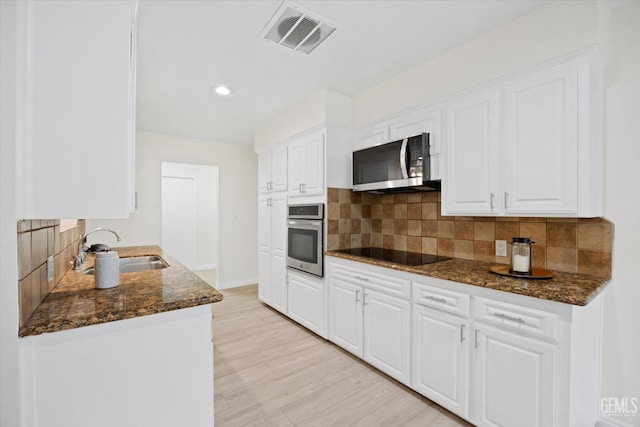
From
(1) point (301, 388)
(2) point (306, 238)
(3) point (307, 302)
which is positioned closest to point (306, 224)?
(2) point (306, 238)

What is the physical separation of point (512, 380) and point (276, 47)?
2.61 m

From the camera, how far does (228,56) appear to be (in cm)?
229

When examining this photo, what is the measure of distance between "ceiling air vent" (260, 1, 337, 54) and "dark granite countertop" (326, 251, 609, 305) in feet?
5.63

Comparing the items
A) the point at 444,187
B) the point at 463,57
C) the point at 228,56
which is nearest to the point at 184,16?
the point at 228,56

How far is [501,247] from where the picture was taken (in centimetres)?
213

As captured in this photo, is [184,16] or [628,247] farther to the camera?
[184,16]

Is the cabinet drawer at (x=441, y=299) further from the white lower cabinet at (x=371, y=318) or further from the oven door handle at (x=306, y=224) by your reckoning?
the oven door handle at (x=306, y=224)

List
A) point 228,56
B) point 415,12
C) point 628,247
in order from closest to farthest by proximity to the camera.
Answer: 1. point 628,247
2. point 415,12
3. point 228,56

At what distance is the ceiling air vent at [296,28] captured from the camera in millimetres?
1792

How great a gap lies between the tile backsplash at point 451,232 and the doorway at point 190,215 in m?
3.89

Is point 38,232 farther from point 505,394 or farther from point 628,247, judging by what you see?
point 628,247

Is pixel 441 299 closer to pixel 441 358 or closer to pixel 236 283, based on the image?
pixel 441 358

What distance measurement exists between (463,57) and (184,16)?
193 centimetres

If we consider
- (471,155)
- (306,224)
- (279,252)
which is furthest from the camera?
(279,252)
